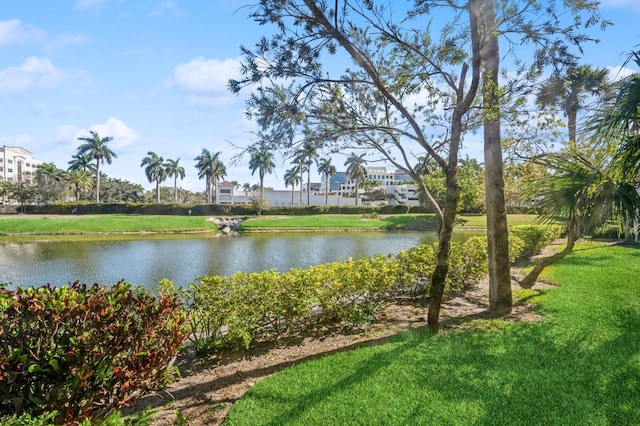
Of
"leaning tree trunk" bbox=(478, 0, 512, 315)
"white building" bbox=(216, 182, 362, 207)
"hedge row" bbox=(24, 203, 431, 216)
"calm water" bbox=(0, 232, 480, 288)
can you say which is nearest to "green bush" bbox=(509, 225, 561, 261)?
"calm water" bbox=(0, 232, 480, 288)

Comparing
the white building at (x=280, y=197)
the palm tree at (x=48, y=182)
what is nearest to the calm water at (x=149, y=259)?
the palm tree at (x=48, y=182)

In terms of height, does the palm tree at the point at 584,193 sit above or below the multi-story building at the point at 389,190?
below

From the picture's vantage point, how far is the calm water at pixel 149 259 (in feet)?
43.7

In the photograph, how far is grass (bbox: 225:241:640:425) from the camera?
122 inches

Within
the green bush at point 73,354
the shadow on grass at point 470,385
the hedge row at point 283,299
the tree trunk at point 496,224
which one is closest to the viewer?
the green bush at point 73,354

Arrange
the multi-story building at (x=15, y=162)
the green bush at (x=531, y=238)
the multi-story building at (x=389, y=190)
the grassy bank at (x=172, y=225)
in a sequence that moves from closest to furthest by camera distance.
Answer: the green bush at (x=531, y=238) < the grassy bank at (x=172, y=225) < the multi-story building at (x=389, y=190) < the multi-story building at (x=15, y=162)

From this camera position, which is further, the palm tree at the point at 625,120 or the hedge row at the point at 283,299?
the hedge row at the point at 283,299

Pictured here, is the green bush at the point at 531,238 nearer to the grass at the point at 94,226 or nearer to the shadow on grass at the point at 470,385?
the shadow on grass at the point at 470,385

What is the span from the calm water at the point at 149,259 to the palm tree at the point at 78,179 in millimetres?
37271

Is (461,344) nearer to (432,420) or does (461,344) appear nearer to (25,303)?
(432,420)

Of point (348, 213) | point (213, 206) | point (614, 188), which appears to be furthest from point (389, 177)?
point (614, 188)

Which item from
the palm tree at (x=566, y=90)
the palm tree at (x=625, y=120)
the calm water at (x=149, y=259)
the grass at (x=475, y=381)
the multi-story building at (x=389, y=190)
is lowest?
the calm water at (x=149, y=259)

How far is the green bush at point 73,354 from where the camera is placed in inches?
99.2

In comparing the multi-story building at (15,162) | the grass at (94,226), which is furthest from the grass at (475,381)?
the multi-story building at (15,162)
